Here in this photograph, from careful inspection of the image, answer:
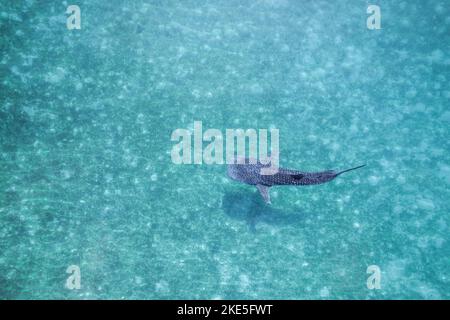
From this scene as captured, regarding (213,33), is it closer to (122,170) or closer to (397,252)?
(122,170)

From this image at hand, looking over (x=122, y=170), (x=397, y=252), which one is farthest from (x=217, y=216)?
(x=397, y=252)

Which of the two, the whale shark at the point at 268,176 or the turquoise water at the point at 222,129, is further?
the turquoise water at the point at 222,129

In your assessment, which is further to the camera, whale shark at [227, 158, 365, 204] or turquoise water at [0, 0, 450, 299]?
turquoise water at [0, 0, 450, 299]

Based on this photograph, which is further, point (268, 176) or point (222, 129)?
point (222, 129)

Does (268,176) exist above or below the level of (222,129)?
below
